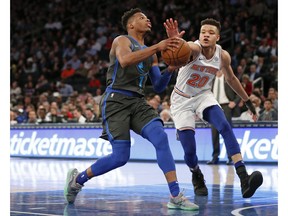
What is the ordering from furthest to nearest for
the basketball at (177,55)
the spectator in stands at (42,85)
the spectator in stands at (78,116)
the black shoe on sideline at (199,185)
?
1. the spectator in stands at (42,85)
2. the spectator in stands at (78,116)
3. the black shoe on sideline at (199,185)
4. the basketball at (177,55)

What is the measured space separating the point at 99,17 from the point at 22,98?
20.4 feet

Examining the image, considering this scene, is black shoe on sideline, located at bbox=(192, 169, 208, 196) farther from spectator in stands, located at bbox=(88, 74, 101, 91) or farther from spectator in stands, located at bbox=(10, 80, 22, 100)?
spectator in stands, located at bbox=(10, 80, 22, 100)

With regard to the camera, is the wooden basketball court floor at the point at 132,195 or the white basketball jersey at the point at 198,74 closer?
the wooden basketball court floor at the point at 132,195

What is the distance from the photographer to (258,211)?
21.6 feet

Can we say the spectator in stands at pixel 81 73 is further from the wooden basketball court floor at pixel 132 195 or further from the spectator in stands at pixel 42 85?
the wooden basketball court floor at pixel 132 195

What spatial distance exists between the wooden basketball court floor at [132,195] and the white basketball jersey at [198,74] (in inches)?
52.0

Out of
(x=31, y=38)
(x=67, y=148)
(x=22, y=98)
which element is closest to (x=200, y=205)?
(x=67, y=148)

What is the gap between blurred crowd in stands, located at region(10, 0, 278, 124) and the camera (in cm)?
1822

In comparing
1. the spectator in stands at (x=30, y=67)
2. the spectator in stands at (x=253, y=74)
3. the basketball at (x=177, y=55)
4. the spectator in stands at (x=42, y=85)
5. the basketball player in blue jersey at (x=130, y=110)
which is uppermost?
the spectator in stands at (x=30, y=67)

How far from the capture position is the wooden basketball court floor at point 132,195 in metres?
6.62

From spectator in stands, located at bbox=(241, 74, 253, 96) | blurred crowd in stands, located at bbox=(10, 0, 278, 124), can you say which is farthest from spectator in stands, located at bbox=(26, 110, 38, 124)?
spectator in stands, located at bbox=(241, 74, 253, 96)

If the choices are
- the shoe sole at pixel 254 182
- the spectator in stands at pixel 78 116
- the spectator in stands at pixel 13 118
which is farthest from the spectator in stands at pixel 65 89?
the shoe sole at pixel 254 182

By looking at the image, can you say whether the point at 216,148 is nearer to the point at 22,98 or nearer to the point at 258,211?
the point at 258,211

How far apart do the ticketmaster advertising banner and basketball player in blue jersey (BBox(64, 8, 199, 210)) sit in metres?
7.53
